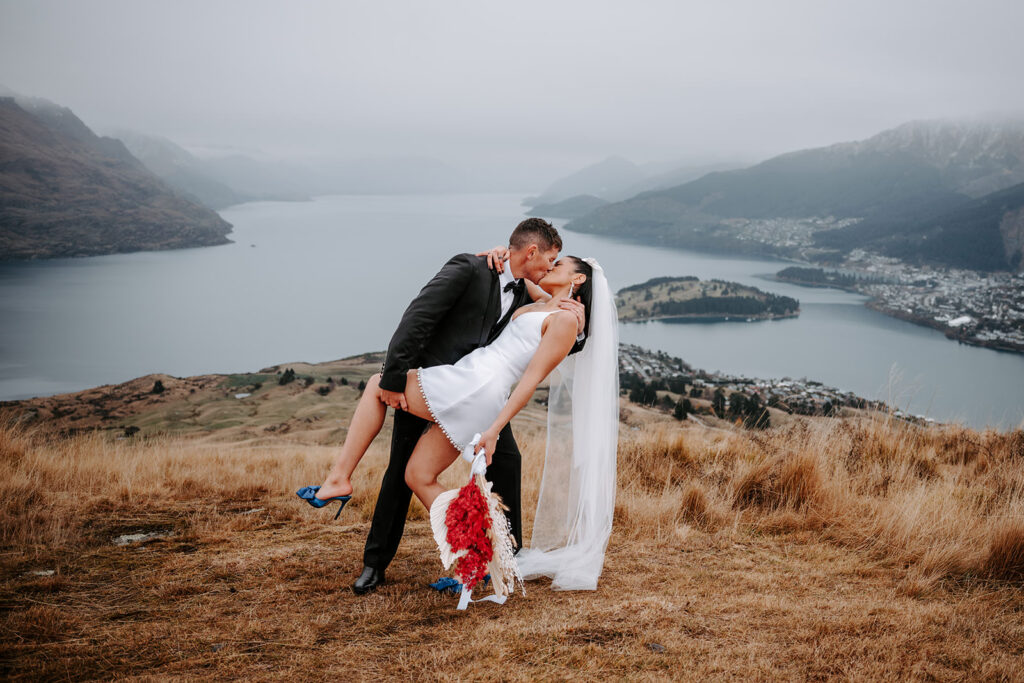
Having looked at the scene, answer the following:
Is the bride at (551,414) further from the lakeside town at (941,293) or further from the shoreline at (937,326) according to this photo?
the lakeside town at (941,293)

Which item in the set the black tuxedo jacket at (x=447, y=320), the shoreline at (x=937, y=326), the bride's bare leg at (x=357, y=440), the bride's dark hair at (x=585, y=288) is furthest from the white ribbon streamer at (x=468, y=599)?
the shoreline at (x=937, y=326)

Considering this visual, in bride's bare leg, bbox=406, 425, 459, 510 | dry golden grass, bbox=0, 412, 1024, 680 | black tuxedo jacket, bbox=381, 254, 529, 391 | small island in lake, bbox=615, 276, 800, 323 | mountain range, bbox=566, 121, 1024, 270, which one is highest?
mountain range, bbox=566, 121, 1024, 270

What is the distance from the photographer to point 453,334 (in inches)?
121

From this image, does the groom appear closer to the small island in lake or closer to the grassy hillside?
the grassy hillside

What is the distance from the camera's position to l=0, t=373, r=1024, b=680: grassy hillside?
2.28 meters

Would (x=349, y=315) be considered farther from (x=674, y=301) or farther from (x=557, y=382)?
(x=557, y=382)

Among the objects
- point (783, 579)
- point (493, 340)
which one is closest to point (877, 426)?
point (783, 579)

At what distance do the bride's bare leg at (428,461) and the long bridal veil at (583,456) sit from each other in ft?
2.57

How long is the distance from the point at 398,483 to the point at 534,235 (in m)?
1.56

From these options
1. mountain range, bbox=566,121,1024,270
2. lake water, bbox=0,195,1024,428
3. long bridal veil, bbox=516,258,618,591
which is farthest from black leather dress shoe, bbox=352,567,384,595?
mountain range, bbox=566,121,1024,270

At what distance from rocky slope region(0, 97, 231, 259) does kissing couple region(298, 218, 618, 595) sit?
115 meters

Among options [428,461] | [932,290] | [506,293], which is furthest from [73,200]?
[932,290]

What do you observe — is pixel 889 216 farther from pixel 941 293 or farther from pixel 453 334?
pixel 453 334

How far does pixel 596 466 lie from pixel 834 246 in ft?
524
